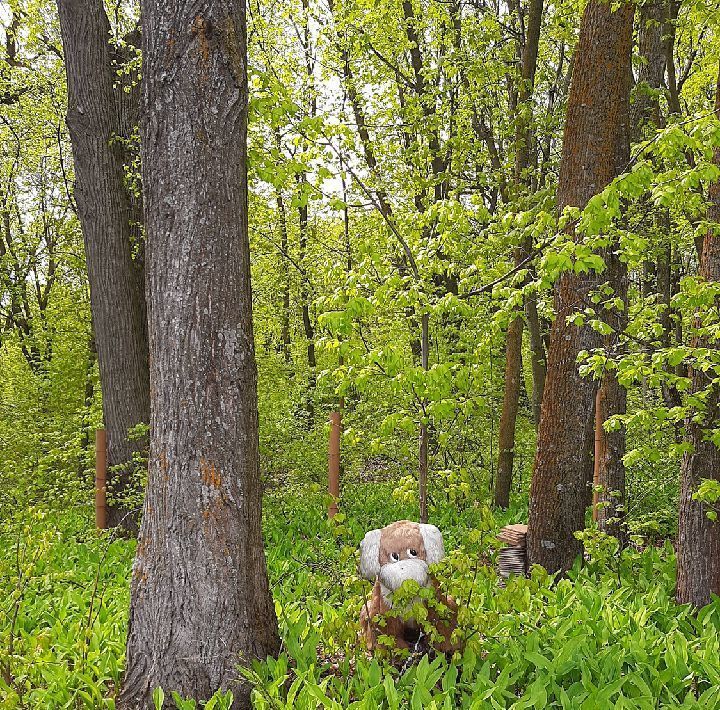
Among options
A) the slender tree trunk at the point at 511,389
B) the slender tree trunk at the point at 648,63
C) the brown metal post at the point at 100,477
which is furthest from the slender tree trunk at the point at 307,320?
the slender tree trunk at the point at 648,63

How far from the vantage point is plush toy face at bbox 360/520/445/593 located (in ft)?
12.1

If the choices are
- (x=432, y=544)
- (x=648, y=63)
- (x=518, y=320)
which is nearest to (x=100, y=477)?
(x=432, y=544)

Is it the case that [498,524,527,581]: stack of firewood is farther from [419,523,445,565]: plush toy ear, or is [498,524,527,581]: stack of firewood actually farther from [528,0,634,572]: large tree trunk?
[419,523,445,565]: plush toy ear

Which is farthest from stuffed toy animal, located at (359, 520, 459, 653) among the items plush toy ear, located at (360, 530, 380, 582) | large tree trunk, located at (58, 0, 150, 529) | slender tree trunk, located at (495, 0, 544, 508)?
slender tree trunk, located at (495, 0, 544, 508)

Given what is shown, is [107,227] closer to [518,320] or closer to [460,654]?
[518,320]

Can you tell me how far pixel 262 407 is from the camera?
30.4 feet

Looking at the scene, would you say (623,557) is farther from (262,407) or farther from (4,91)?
(4,91)

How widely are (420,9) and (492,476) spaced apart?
6.54 m

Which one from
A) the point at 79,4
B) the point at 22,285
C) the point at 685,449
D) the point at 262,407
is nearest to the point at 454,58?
the point at 79,4

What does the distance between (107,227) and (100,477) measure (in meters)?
2.59

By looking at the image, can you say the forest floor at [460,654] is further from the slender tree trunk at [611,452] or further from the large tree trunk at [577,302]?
the slender tree trunk at [611,452]

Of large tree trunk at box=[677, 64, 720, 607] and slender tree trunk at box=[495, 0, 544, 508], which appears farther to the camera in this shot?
slender tree trunk at box=[495, 0, 544, 508]

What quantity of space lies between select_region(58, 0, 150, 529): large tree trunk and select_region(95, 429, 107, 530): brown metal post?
7 centimetres

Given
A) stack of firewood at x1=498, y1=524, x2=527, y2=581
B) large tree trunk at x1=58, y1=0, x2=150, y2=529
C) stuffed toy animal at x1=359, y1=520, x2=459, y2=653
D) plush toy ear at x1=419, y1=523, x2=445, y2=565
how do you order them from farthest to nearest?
1. large tree trunk at x1=58, y1=0, x2=150, y2=529
2. stack of firewood at x1=498, y1=524, x2=527, y2=581
3. plush toy ear at x1=419, y1=523, x2=445, y2=565
4. stuffed toy animal at x1=359, y1=520, x2=459, y2=653
